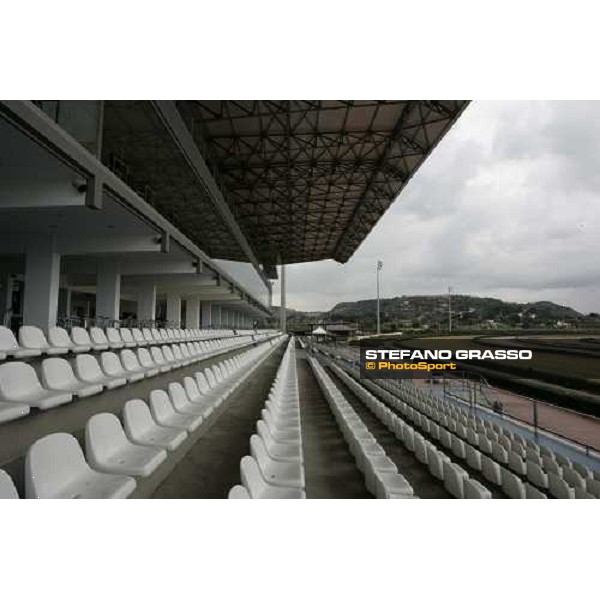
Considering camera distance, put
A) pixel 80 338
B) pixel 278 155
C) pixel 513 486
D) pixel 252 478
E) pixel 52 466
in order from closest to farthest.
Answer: pixel 52 466 < pixel 252 478 < pixel 513 486 < pixel 80 338 < pixel 278 155

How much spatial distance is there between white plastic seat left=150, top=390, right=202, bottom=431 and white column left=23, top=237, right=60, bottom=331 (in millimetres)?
3766

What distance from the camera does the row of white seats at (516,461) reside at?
3334 mm

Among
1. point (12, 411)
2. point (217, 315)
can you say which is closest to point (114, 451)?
point (12, 411)

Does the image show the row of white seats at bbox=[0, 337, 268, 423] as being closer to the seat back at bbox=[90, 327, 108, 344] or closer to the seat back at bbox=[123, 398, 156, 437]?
the seat back at bbox=[123, 398, 156, 437]

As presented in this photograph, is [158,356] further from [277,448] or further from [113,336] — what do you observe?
[277,448]

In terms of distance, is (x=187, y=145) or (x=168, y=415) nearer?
(x=168, y=415)

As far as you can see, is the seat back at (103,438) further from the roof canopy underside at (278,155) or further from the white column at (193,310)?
the white column at (193,310)

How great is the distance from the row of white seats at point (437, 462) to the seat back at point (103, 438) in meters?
2.37

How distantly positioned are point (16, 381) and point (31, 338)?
3.71 ft

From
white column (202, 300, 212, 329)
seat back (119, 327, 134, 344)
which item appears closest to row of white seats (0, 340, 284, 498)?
seat back (119, 327, 134, 344)

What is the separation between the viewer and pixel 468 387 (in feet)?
21.1

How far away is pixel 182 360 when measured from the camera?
4824mm

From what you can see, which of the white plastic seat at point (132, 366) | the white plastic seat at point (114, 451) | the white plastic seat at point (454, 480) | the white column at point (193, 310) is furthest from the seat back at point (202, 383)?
the white column at point (193, 310)
